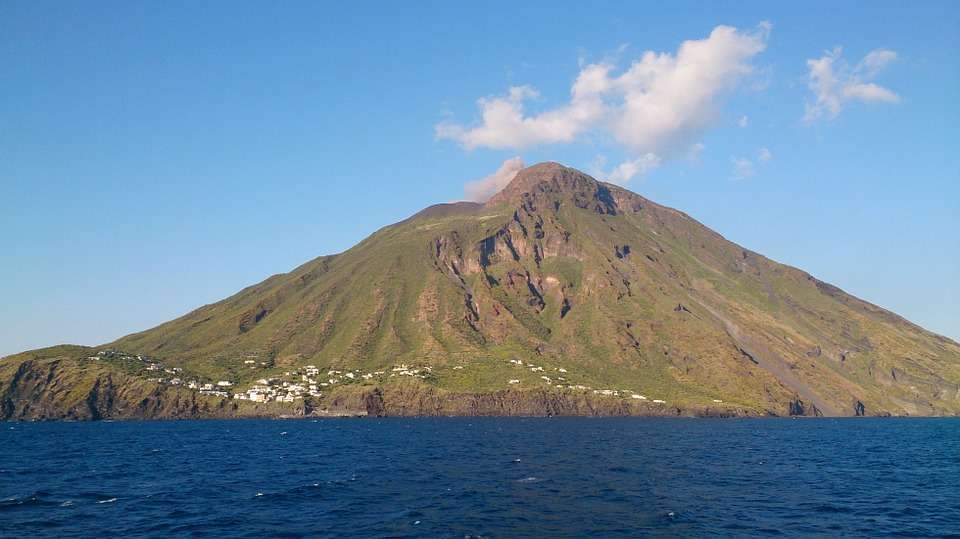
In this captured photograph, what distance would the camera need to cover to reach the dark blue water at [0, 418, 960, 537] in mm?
63031

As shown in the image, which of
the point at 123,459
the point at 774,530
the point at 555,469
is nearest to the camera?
the point at 774,530

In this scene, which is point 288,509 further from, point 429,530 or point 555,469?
point 555,469

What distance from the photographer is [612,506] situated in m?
71.9

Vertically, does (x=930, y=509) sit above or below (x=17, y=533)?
below

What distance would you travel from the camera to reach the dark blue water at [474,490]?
63.0 meters

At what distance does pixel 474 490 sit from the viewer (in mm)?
82125

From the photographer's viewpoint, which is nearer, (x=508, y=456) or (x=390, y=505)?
(x=390, y=505)

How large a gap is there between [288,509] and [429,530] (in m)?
20.8

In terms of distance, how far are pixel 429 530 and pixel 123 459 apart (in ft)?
301

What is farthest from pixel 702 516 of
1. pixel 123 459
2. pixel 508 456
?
pixel 123 459

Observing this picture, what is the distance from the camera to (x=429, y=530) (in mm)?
59750

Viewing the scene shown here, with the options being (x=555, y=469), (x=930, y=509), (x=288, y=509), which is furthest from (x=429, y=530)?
(x=930, y=509)

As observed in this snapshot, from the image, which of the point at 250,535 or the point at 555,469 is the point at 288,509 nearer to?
the point at 250,535

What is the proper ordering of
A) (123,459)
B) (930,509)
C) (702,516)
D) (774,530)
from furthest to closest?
(123,459) → (930,509) → (702,516) → (774,530)
